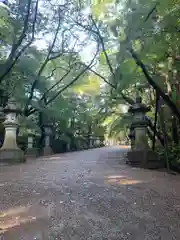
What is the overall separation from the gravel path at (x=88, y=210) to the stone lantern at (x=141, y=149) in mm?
2244

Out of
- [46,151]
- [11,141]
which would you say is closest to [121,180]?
[11,141]

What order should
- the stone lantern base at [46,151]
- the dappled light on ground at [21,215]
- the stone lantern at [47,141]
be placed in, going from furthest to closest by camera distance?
the stone lantern at [47,141], the stone lantern base at [46,151], the dappled light on ground at [21,215]

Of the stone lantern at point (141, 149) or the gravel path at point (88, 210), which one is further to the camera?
the stone lantern at point (141, 149)

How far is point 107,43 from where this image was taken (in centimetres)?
814

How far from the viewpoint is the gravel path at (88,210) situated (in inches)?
82.7

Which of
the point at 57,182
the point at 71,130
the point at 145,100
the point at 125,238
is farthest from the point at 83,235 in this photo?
the point at 71,130

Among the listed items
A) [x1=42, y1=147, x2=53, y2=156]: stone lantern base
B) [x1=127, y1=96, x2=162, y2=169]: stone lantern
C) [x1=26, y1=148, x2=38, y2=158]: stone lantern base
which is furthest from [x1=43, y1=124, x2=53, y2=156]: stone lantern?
[x1=127, y1=96, x2=162, y2=169]: stone lantern

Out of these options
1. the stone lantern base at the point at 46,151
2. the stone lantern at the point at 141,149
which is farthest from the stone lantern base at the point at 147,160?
the stone lantern base at the point at 46,151

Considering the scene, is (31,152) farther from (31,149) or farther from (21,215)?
(21,215)

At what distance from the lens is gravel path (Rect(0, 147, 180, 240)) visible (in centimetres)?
210

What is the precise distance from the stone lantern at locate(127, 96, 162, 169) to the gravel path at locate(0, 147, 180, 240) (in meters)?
2.24

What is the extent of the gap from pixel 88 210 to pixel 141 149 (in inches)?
162

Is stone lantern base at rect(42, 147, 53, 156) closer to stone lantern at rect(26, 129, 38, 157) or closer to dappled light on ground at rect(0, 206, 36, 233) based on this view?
stone lantern at rect(26, 129, 38, 157)

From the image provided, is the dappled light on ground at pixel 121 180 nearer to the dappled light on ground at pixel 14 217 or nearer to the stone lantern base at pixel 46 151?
the dappled light on ground at pixel 14 217
